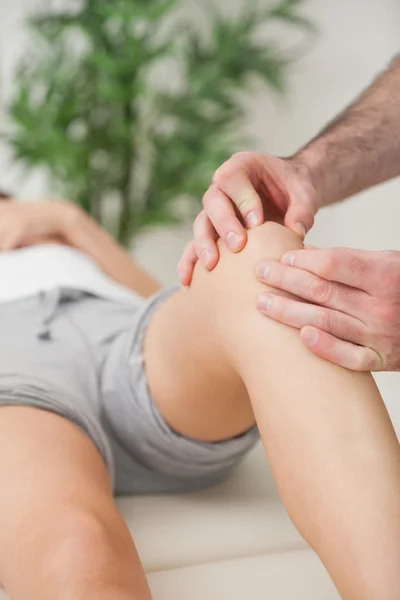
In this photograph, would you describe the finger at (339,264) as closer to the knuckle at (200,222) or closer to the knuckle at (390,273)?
the knuckle at (390,273)

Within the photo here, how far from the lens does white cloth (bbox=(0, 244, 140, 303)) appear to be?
3.71 ft

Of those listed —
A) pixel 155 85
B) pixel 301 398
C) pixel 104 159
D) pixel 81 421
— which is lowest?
pixel 104 159

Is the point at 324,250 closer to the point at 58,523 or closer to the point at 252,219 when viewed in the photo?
the point at 252,219

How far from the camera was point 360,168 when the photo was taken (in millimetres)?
992

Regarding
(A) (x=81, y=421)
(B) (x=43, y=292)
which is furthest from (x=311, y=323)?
(B) (x=43, y=292)

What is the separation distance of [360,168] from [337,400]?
0.52m

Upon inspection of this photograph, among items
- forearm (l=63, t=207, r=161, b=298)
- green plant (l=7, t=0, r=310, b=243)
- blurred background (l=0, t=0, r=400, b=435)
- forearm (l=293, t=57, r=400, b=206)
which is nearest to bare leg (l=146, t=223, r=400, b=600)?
forearm (l=293, t=57, r=400, b=206)

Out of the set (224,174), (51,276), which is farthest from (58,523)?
(51,276)

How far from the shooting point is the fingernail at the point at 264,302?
598 mm

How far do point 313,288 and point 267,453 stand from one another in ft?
0.48

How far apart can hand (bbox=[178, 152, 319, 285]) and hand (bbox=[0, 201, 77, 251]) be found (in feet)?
2.11

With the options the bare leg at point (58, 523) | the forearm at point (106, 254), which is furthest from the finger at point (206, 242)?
the forearm at point (106, 254)

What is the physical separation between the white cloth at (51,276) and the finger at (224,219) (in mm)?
407

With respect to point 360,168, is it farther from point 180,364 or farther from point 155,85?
point 155,85
